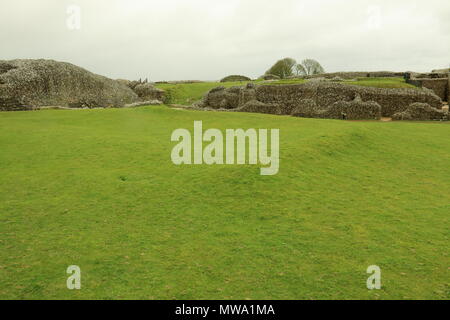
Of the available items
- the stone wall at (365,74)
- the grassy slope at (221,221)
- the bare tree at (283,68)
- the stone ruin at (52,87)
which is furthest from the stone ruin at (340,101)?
the bare tree at (283,68)

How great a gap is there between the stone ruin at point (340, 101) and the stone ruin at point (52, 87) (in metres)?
10.9

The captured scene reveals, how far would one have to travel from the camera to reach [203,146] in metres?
13.9

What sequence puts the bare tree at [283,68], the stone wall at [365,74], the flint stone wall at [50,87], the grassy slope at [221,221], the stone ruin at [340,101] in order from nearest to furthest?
1. the grassy slope at [221,221]
2. the stone ruin at [340,101]
3. the flint stone wall at [50,87]
4. the stone wall at [365,74]
5. the bare tree at [283,68]

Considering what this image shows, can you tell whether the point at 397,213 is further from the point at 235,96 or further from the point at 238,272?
the point at 235,96

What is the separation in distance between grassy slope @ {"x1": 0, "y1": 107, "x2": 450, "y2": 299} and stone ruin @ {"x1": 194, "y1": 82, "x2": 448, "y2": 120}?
38.8ft

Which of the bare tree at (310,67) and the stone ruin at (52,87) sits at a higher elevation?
the bare tree at (310,67)

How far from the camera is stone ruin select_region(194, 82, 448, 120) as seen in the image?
84.8 feet

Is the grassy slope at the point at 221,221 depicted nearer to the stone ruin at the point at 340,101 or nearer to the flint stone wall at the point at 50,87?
the stone ruin at the point at 340,101

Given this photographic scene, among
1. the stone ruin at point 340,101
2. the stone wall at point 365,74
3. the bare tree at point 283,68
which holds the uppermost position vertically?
the bare tree at point 283,68

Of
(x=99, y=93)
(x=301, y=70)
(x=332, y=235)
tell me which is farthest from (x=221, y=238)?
(x=301, y=70)

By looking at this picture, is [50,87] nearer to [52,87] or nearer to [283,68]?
[52,87]

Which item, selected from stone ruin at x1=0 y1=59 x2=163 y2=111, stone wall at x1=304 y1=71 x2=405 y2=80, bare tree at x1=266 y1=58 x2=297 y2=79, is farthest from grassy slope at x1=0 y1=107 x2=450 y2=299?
bare tree at x1=266 y1=58 x2=297 y2=79

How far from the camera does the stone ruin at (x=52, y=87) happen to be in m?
27.5

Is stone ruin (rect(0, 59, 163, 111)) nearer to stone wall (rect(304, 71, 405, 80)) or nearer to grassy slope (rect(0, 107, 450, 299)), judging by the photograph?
grassy slope (rect(0, 107, 450, 299))
